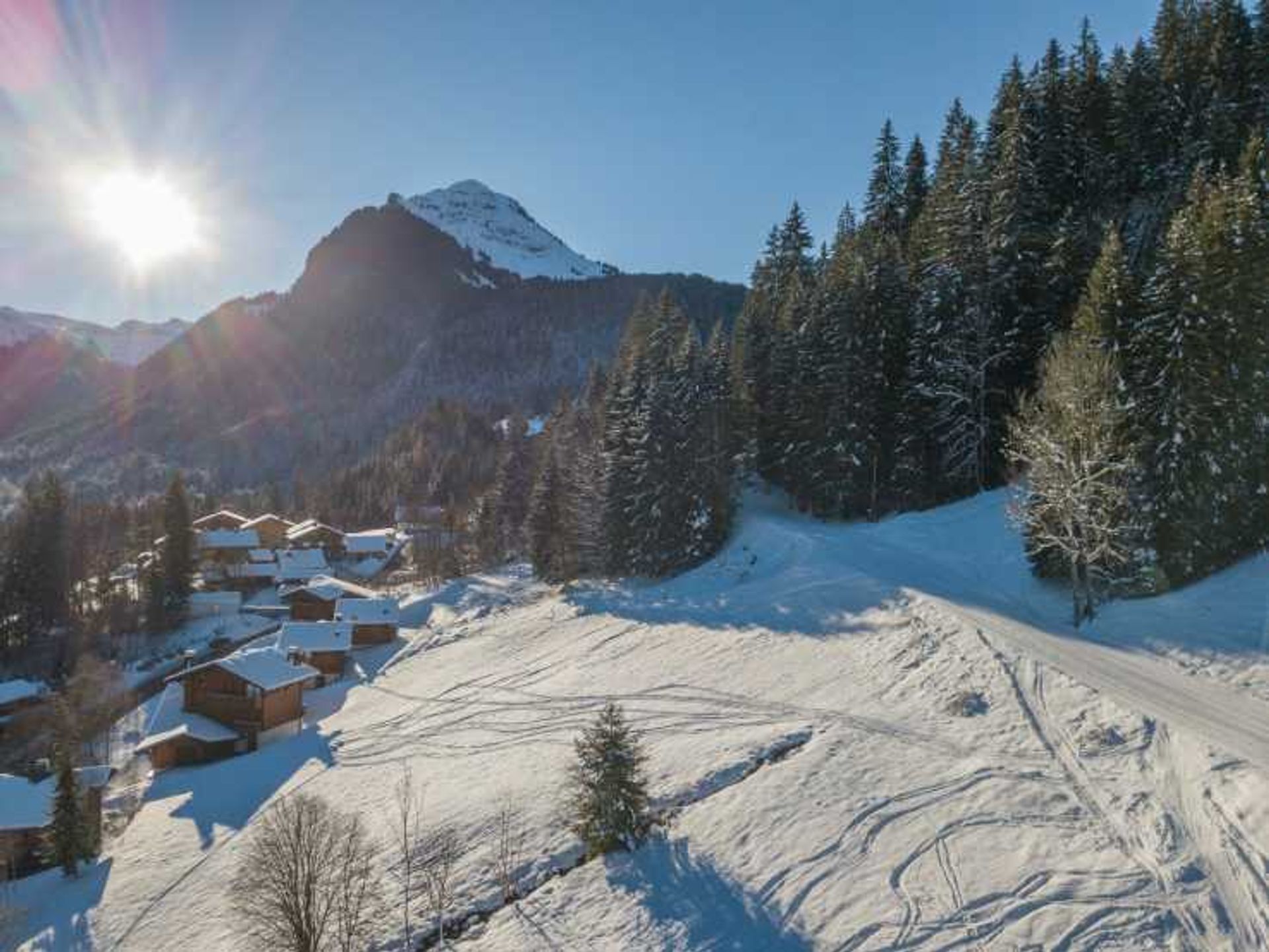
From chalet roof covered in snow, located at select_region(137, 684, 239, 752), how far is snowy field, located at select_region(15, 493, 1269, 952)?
6.59ft

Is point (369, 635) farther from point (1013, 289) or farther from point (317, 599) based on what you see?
point (1013, 289)

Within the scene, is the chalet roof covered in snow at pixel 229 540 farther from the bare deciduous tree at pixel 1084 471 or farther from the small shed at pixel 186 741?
the bare deciduous tree at pixel 1084 471

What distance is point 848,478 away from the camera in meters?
43.2

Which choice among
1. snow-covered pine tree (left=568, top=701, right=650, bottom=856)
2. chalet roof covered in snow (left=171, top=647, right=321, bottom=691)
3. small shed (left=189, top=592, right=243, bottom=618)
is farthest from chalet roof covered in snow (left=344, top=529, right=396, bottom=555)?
snow-covered pine tree (left=568, top=701, right=650, bottom=856)

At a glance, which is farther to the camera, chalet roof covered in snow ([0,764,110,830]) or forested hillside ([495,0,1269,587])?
chalet roof covered in snow ([0,764,110,830])

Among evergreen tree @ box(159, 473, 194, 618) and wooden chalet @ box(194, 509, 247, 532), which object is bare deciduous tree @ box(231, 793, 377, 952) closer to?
evergreen tree @ box(159, 473, 194, 618)

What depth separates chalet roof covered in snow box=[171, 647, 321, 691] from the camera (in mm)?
38969

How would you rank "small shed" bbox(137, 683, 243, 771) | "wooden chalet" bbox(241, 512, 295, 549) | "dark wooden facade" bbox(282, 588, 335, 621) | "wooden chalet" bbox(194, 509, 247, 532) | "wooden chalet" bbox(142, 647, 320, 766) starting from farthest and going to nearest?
1. "wooden chalet" bbox(241, 512, 295, 549)
2. "wooden chalet" bbox(194, 509, 247, 532)
3. "dark wooden facade" bbox(282, 588, 335, 621)
4. "wooden chalet" bbox(142, 647, 320, 766)
5. "small shed" bbox(137, 683, 243, 771)

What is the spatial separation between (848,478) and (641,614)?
16321 millimetres

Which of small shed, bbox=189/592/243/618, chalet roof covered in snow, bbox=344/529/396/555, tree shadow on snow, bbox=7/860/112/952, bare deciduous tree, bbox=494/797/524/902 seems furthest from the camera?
chalet roof covered in snow, bbox=344/529/396/555

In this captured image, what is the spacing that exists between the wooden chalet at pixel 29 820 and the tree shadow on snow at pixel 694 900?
24.5 metres

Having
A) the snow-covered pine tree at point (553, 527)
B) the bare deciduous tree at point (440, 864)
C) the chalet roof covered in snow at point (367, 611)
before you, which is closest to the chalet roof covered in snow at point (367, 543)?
the chalet roof covered in snow at point (367, 611)

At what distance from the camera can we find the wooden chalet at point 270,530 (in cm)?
9188

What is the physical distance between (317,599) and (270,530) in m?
38.5
